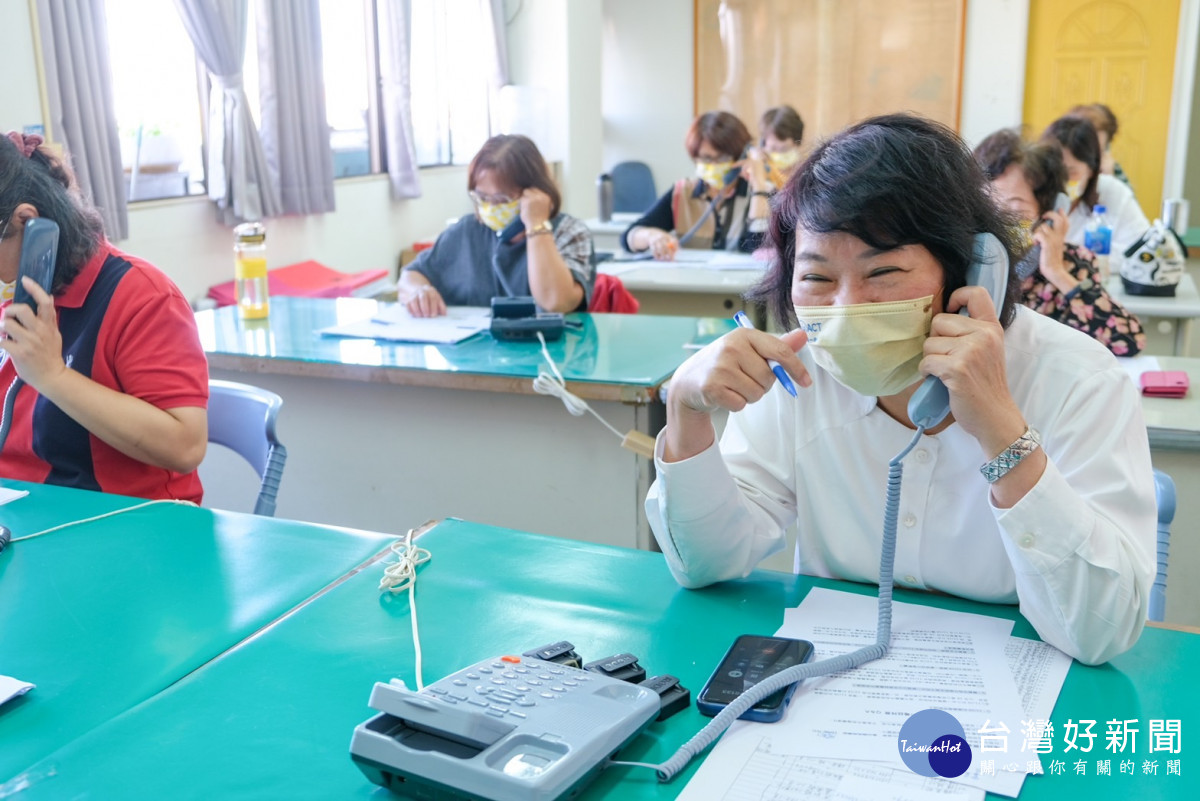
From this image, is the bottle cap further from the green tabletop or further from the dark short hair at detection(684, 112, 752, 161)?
the dark short hair at detection(684, 112, 752, 161)

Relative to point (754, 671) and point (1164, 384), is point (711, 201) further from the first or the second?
point (754, 671)

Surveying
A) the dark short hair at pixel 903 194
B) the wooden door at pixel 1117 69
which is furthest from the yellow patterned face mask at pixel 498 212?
the wooden door at pixel 1117 69

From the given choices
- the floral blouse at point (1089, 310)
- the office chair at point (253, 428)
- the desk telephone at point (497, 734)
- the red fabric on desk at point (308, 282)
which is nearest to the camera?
the desk telephone at point (497, 734)

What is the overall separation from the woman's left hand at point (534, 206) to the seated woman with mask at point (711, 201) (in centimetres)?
169

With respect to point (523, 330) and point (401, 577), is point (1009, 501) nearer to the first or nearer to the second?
point (401, 577)

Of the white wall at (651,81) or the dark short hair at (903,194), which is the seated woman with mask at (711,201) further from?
the dark short hair at (903,194)

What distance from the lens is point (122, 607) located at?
1.26 metres

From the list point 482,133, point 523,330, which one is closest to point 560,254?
point 523,330

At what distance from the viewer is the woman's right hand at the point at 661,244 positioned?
4656mm

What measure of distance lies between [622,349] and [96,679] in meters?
1.69

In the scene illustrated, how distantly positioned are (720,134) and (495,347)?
262 centimetres

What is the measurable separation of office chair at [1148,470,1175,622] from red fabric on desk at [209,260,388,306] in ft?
12.9

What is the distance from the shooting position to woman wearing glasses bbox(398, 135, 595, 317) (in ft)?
10.0

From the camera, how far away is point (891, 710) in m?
0.99
